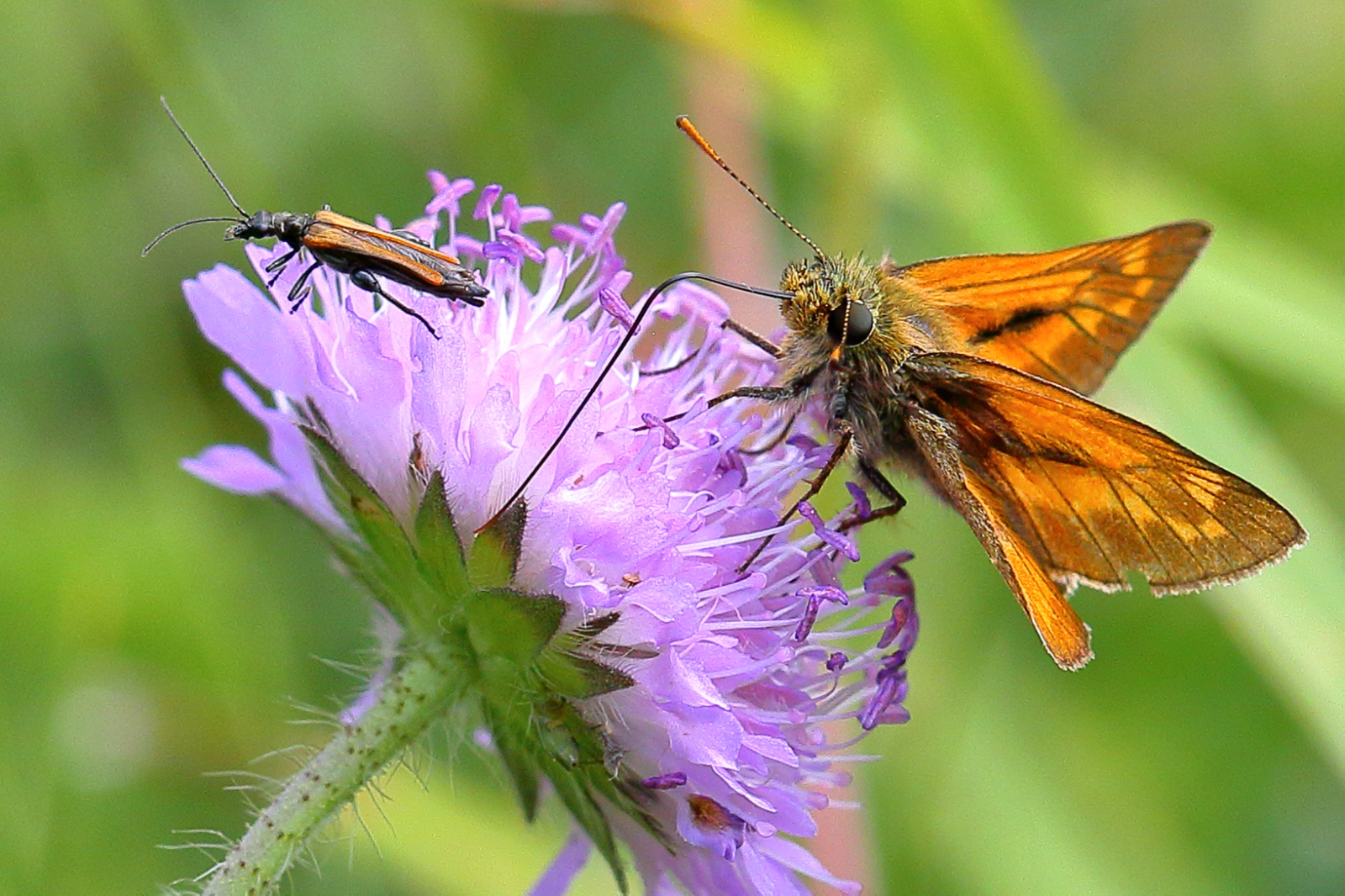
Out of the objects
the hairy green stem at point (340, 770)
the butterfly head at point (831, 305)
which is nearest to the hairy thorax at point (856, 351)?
the butterfly head at point (831, 305)

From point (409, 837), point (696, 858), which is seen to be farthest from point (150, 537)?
point (696, 858)

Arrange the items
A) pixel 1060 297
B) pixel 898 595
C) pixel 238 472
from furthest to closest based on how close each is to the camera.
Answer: pixel 1060 297
pixel 238 472
pixel 898 595

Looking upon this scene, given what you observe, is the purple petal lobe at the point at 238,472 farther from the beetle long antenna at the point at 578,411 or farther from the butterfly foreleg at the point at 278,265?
the beetle long antenna at the point at 578,411

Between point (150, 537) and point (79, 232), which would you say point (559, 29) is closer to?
point (79, 232)

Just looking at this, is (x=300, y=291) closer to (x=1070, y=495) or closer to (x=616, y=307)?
(x=616, y=307)

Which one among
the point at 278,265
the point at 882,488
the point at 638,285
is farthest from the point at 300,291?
the point at 638,285

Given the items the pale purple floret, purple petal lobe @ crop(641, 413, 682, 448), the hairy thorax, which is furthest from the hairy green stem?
the hairy thorax

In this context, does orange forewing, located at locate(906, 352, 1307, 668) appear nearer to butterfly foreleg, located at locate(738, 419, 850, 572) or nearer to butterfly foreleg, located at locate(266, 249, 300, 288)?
butterfly foreleg, located at locate(738, 419, 850, 572)
